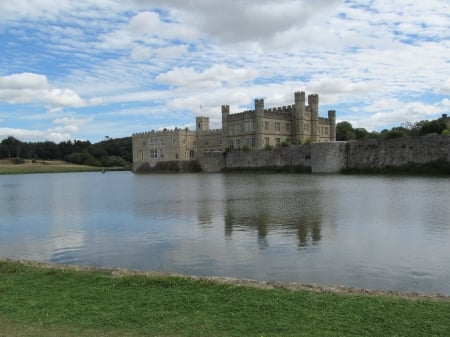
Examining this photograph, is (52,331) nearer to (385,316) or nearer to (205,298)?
(205,298)

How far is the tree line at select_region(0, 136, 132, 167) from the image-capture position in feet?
403

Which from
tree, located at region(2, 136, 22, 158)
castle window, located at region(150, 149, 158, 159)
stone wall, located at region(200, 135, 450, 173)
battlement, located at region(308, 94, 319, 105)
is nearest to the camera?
stone wall, located at region(200, 135, 450, 173)

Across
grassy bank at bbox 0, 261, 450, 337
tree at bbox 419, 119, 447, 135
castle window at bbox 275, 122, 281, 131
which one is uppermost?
castle window at bbox 275, 122, 281, 131

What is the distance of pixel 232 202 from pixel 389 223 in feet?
28.8

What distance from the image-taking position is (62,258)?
405 inches

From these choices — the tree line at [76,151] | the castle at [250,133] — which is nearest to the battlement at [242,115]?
the castle at [250,133]

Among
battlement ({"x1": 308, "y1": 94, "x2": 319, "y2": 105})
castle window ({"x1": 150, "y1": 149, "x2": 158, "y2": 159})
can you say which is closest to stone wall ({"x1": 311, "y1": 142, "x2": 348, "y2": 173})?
battlement ({"x1": 308, "y1": 94, "x2": 319, "y2": 105})

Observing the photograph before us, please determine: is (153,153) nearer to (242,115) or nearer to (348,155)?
(242,115)

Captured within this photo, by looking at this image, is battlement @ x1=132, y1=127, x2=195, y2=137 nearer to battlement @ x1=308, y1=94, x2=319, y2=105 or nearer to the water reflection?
battlement @ x1=308, y1=94, x2=319, y2=105

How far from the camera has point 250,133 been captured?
225 feet

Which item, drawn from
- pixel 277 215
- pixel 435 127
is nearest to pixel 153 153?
pixel 435 127

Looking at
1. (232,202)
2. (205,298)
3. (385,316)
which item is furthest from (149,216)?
(385,316)

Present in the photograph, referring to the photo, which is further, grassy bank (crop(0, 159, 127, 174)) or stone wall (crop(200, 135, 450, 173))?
grassy bank (crop(0, 159, 127, 174))

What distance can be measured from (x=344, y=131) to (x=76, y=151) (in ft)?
265
